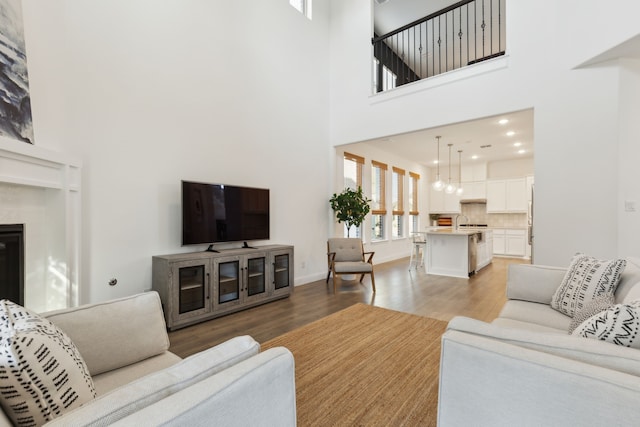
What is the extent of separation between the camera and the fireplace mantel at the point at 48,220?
2190 millimetres

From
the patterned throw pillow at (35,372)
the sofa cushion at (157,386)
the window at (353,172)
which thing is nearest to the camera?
the sofa cushion at (157,386)

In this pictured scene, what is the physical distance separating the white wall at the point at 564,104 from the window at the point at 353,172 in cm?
238

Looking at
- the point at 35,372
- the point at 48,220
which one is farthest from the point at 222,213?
the point at 35,372

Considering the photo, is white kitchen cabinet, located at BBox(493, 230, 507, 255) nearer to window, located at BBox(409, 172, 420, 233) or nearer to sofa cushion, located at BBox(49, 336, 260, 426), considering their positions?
window, located at BBox(409, 172, 420, 233)

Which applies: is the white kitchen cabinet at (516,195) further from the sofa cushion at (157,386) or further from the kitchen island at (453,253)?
the sofa cushion at (157,386)

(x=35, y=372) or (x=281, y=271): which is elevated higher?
(x=35, y=372)

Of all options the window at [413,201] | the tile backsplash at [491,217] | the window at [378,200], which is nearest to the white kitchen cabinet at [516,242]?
the tile backsplash at [491,217]

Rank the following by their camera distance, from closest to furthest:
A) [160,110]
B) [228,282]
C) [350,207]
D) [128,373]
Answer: [128,373] < [160,110] < [228,282] < [350,207]

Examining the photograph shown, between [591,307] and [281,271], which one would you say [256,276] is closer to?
[281,271]

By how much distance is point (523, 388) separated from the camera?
89 cm

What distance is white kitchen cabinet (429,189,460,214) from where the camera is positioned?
9.43 meters

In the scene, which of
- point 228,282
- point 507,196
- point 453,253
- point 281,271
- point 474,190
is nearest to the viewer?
point 228,282

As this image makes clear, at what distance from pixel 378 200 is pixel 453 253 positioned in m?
2.39

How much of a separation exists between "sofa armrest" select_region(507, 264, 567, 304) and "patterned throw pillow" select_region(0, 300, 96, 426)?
9.62 ft
